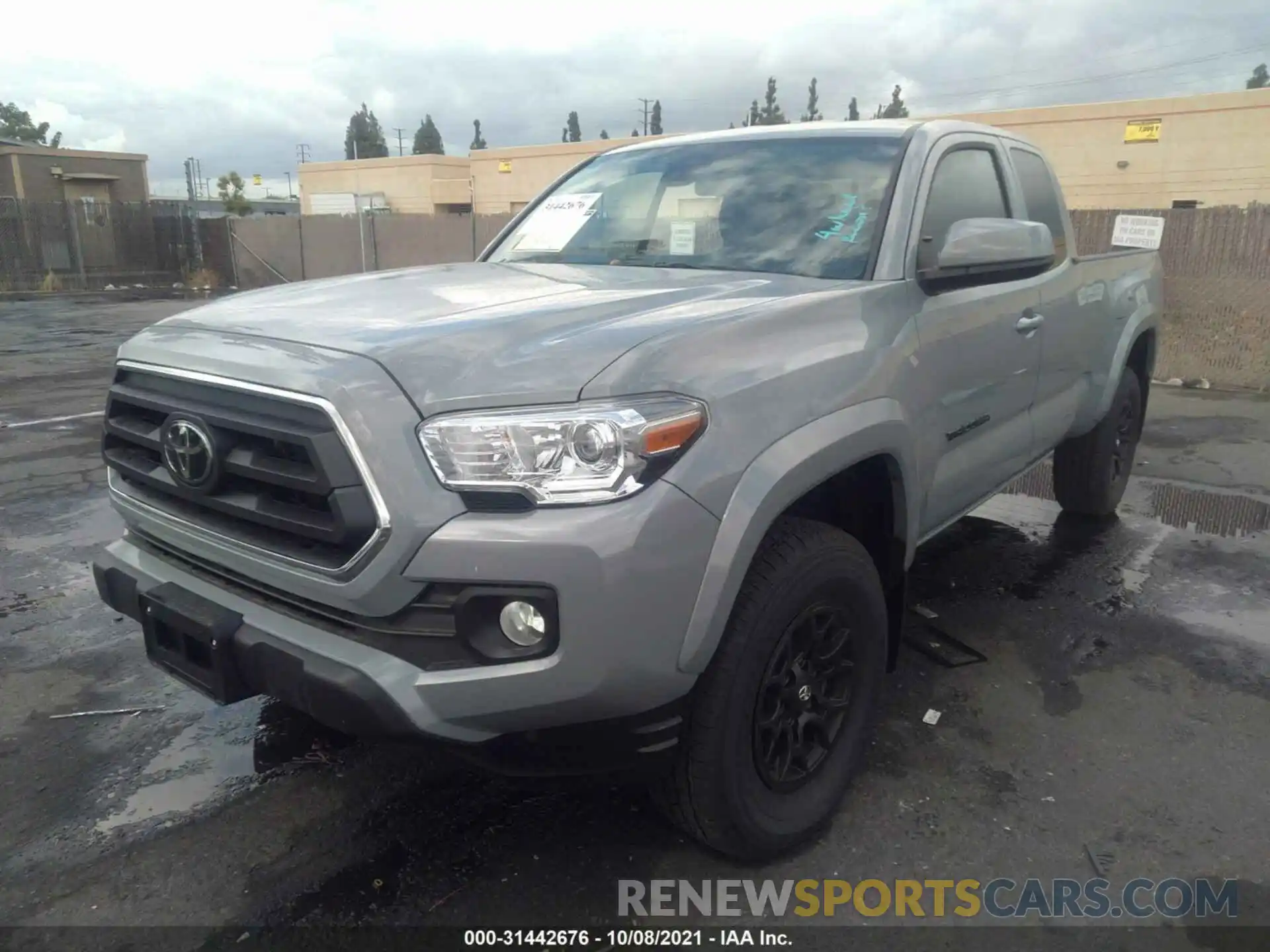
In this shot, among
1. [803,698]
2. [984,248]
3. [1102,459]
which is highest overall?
[984,248]

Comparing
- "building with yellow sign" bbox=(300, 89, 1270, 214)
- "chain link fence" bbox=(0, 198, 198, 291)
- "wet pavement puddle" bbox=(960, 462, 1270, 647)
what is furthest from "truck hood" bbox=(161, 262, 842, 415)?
"chain link fence" bbox=(0, 198, 198, 291)

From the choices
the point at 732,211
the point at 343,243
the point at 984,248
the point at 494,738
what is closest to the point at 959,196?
the point at 984,248

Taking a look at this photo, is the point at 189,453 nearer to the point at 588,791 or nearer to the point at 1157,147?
the point at 588,791

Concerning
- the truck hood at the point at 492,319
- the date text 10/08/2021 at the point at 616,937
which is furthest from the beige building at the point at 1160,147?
the date text 10/08/2021 at the point at 616,937

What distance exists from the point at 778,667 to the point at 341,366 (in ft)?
4.25

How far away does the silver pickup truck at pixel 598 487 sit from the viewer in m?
1.98

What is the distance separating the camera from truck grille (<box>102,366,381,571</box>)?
2006 mm

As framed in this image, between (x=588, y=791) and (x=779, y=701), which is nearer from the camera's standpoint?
(x=779, y=701)

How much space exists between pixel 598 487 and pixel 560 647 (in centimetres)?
34

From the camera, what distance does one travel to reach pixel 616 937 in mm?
2281

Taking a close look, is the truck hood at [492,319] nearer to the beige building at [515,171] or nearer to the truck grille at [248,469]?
the truck grille at [248,469]

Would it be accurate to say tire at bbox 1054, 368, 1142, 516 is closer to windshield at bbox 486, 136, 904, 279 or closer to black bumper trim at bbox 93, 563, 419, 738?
windshield at bbox 486, 136, 904, 279

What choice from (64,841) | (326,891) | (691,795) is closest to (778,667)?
(691,795)

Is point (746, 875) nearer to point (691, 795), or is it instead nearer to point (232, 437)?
point (691, 795)
